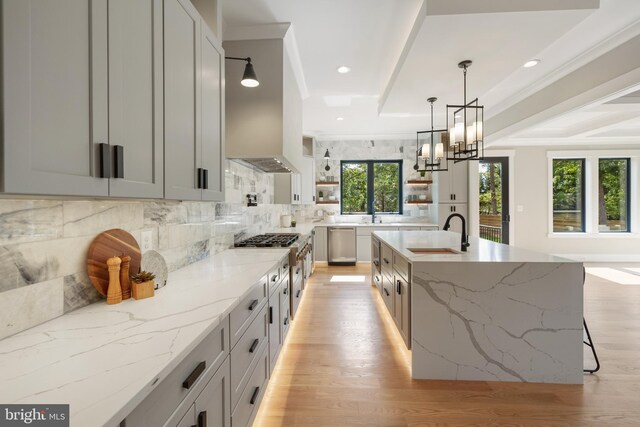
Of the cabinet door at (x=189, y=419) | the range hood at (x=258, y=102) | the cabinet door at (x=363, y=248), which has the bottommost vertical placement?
the cabinet door at (x=363, y=248)

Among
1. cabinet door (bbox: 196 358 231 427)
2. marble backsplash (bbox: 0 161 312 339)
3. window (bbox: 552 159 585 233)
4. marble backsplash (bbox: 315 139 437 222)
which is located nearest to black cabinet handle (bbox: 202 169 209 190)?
marble backsplash (bbox: 0 161 312 339)

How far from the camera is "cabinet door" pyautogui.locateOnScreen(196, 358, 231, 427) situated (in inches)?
40.2

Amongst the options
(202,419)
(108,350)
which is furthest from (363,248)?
(108,350)

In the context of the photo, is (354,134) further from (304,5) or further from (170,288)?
(170,288)

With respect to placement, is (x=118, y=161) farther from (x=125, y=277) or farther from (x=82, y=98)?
(x=125, y=277)

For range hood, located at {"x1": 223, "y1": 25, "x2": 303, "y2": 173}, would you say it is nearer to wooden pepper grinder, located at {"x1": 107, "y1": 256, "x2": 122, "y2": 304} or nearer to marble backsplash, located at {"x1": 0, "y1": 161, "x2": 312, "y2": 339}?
marble backsplash, located at {"x1": 0, "y1": 161, "x2": 312, "y2": 339}

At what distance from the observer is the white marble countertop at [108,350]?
A: 642mm

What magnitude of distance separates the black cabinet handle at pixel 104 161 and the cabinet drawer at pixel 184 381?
624 mm

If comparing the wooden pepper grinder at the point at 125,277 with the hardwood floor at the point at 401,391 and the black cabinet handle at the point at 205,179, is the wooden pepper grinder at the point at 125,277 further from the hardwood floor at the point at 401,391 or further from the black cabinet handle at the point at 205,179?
the hardwood floor at the point at 401,391

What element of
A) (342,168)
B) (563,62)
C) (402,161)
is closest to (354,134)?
(342,168)

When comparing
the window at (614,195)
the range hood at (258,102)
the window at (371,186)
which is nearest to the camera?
the range hood at (258,102)

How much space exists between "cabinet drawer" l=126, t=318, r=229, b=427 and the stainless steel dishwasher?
16.9 feet

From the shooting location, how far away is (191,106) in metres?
1.53

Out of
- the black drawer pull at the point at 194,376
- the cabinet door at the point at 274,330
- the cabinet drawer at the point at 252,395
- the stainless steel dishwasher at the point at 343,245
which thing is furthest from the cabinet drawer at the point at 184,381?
the stainless steel dishwasher at the point at 343,245
